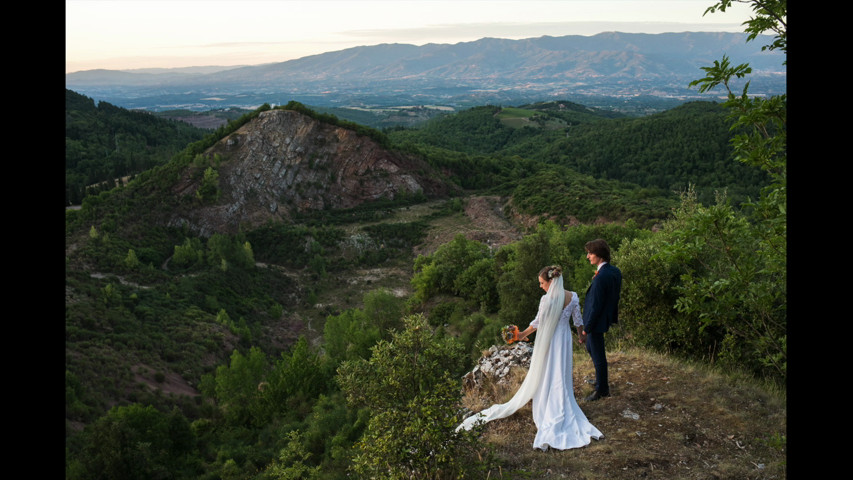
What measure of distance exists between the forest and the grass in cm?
57

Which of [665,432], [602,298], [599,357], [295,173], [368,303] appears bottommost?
[368,303]

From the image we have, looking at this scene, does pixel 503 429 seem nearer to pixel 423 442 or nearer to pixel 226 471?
pixel 423 442

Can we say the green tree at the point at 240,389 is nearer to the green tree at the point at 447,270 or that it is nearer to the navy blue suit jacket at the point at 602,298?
the green tree at the point at 447,270

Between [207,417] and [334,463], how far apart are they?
1175 cm

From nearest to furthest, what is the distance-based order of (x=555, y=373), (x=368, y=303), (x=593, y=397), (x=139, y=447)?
(x=555, y=373) < (x=593, y=397) < (x=139, y=447) < (x=368, y=303)

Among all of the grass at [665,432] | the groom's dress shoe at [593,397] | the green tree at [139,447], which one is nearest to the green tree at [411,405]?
→ the grass at [665,432]

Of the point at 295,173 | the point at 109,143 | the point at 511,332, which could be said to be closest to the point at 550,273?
the point at 511,332

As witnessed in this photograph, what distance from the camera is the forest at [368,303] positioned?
5242 mm

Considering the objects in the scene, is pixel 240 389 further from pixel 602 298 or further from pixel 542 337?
pixel 602 298

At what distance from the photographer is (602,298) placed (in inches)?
258

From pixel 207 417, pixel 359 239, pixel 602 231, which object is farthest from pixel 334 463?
pixel 359 239

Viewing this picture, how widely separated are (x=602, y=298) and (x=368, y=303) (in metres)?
20.1

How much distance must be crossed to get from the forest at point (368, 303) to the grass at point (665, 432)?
567 millimetres
